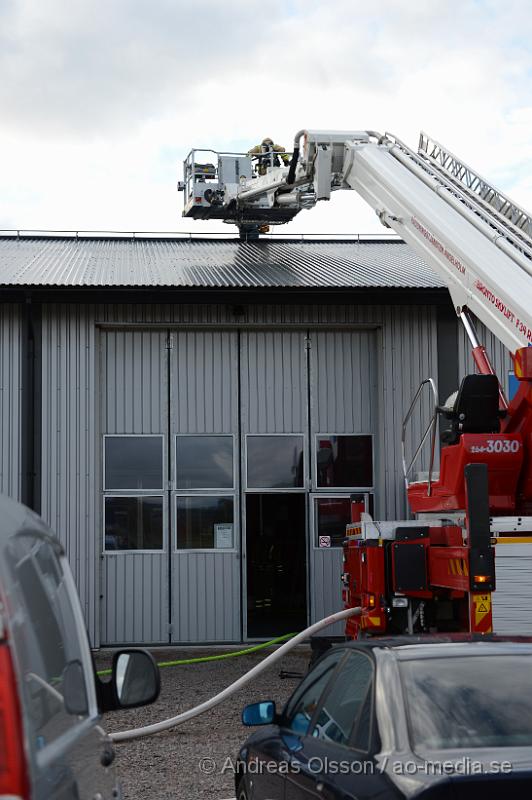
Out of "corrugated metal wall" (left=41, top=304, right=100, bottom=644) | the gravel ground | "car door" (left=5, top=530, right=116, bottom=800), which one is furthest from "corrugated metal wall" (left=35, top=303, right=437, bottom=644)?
"car door" (left=5, top=530, right=116, bottom=800)

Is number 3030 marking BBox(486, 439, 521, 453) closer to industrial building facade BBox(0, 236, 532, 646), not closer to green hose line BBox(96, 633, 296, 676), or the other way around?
green hose line BBox(96, 633, 296, 676)

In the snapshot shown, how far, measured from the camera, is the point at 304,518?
1719 centimetres

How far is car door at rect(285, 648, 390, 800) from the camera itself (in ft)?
13.5

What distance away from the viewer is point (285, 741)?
213 inches

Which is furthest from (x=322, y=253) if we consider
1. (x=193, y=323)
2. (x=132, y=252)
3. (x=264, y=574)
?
(x=264, y=574)

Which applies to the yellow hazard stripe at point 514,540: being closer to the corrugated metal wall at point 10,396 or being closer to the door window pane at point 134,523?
the door window pane at point 134,523

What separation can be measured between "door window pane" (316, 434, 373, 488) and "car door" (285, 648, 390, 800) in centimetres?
1214

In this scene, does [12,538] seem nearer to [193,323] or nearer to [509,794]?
[509,794]

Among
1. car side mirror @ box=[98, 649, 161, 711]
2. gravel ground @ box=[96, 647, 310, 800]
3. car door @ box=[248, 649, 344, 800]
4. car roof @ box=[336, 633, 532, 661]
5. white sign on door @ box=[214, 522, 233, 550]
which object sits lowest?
gravel ground @ box=[96, 647, 310, 800]

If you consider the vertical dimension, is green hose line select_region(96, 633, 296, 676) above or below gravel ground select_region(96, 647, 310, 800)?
above

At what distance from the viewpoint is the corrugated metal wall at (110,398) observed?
53.9ft

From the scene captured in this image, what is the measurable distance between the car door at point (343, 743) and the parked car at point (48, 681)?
78cm

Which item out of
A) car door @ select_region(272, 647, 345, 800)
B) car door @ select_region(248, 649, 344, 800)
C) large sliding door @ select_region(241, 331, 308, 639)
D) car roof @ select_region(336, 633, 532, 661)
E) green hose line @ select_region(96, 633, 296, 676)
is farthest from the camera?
large sliding door @ select_region(241, 331, 308, 639)

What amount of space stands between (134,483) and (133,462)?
32cm
